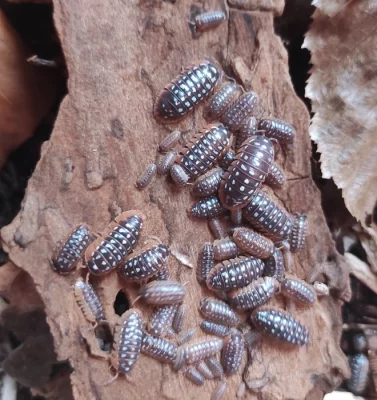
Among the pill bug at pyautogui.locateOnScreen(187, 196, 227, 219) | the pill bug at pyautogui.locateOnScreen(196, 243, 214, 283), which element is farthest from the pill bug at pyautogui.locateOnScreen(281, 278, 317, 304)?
the pill bug at pyautogui.locateOnScreen(187, 196, 227, 219)

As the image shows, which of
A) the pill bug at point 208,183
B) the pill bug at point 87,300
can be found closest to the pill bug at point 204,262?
the pill bug at point 208,183

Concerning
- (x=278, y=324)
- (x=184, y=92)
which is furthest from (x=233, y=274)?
(x=184, y=92)

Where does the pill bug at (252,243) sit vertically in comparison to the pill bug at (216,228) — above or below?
above

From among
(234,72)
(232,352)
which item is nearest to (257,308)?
(232,352)

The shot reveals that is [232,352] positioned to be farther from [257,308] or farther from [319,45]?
[319,45]

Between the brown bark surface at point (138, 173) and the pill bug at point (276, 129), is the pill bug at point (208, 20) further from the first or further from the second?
the pill bug at point (276, 129)

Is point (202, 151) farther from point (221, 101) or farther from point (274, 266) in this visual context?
point (274, 266)
